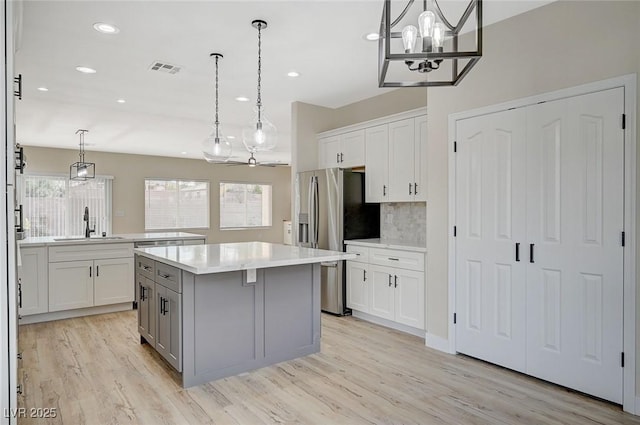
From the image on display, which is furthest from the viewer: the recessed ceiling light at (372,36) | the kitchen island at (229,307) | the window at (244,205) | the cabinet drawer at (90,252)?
the window at (244,205)

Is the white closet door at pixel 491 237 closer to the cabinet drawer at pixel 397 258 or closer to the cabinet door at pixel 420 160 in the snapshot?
the cabinet drawer at pixel 397 258

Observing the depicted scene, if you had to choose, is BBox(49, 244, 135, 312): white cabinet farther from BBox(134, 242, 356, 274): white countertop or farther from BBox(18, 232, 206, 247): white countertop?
BBox(134, 242, 356, 274): white countertop

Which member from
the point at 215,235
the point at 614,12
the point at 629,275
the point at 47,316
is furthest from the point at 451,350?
the point at 215,235

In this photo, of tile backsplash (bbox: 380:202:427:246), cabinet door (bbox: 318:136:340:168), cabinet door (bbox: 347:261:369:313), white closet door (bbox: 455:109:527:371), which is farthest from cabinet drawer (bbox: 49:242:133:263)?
white closet door (bbox: 455:109:527:371)

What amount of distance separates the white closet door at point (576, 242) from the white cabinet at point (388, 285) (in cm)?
112

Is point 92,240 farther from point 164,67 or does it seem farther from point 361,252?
point 361,252

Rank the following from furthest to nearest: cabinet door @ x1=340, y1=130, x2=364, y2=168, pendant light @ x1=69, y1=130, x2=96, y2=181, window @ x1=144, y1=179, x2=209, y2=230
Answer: window @ x1=144, y1=179, x2=209, y2=230, pendant light @ x1=69, y1=130, x2=96, y2=181, cabinet door @ x1=340, y1=130, x2=364, y2=168

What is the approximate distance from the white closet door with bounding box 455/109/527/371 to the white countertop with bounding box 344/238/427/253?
0.57 meters

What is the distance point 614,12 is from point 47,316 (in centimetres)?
586

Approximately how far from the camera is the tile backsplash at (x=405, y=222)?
448cm

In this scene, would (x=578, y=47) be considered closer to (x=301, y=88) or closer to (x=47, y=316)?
(x=301, y=88)

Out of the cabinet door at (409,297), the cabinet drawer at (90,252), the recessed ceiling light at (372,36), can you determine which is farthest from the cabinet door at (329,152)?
the cabinet drawer at (90,252)

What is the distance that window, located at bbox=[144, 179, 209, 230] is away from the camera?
31.4 feet

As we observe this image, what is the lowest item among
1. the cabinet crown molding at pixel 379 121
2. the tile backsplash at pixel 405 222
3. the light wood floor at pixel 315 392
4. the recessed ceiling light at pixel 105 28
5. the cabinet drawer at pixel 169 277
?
the light wood floor at pixel 315 392
